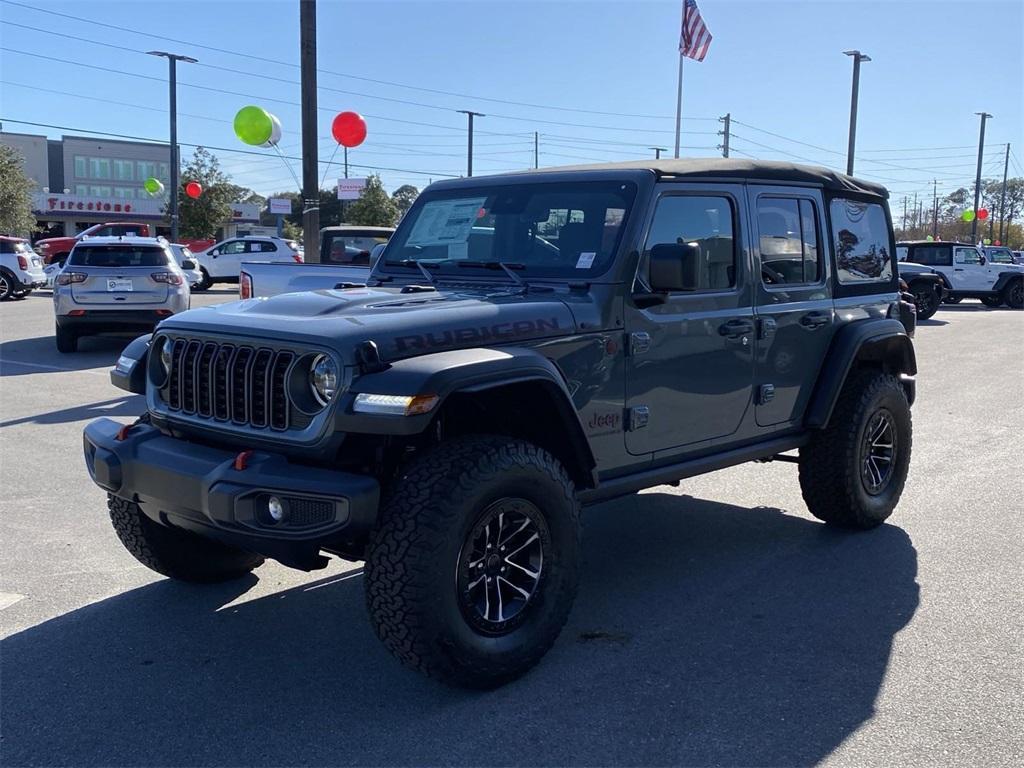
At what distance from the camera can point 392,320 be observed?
3639 millimetres

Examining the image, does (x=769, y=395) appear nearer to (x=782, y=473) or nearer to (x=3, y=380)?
(x=782, y=473)

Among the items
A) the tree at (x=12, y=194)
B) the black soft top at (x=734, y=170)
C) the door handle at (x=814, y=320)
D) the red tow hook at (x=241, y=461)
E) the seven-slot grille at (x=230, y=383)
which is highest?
the tree at (x=12, y=194)

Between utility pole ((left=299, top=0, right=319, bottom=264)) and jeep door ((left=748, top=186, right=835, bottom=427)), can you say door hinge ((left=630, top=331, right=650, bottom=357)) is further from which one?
utility pole ((left=299, top=0, right=319, bottom=264))

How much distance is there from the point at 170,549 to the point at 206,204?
50.2 metres

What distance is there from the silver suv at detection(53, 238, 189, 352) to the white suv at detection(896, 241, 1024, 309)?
19545 millimetres

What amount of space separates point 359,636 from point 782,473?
412cm

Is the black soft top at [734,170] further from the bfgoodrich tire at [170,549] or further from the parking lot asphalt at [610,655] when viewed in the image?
the bfgoodrich tire at [170,549]

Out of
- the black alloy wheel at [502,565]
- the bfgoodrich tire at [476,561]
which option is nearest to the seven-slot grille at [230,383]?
the bfgoodrich tire at [476,561]

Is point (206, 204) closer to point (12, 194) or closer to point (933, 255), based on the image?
point (12, 194)

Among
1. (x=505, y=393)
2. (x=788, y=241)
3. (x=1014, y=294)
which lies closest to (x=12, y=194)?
(x=1014, y=294)

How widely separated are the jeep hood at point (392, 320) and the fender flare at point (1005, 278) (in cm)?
2514

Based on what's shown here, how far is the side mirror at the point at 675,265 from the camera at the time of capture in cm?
409

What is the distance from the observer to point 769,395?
4.99 meters

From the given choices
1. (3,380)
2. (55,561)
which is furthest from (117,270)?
(55,561)
